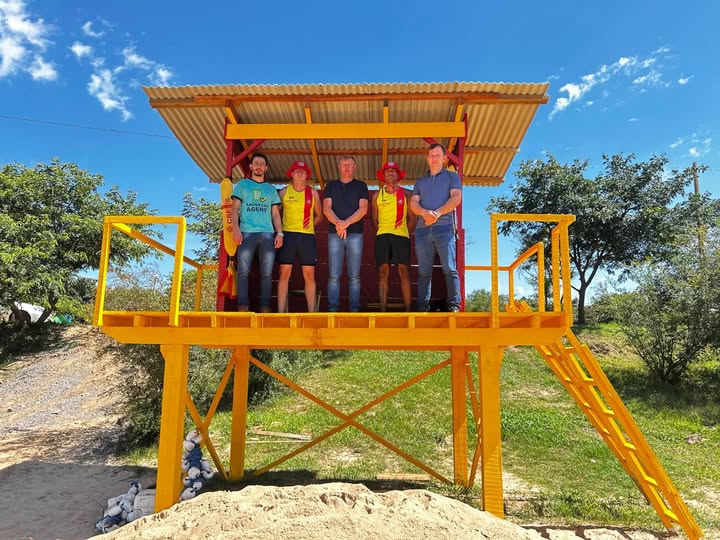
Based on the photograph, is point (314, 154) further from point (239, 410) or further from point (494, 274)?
point (239, 410)

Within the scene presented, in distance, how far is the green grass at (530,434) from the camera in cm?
840

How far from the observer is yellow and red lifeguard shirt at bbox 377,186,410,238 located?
593 centimetres

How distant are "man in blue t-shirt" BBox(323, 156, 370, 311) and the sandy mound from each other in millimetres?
2052

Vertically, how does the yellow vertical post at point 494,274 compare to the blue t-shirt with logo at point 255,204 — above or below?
below

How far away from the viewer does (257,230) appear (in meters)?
5.95

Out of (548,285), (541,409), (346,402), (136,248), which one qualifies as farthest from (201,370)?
(548,285)

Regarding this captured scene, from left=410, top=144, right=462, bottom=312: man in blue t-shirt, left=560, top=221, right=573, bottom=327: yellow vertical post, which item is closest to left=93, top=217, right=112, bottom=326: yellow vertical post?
left=410, top=144, right=462, bottom=312: man in blue t-shirt

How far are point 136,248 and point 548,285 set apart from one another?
21.2 meters

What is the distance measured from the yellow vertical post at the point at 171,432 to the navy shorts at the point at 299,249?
1.56m

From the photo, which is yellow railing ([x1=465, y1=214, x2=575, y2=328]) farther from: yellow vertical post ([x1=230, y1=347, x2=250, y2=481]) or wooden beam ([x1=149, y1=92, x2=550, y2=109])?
yellow vertical post ([x1=230, y1=347, x2=250, y2=481])

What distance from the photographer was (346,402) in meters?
15.6

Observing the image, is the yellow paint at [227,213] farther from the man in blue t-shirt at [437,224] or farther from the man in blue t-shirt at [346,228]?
the man in blue t-shirt at [437,224]

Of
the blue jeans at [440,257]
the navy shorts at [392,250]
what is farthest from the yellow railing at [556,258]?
the navy shorts at [392,250]

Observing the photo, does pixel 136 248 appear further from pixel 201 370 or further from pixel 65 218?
pixel 201 370
